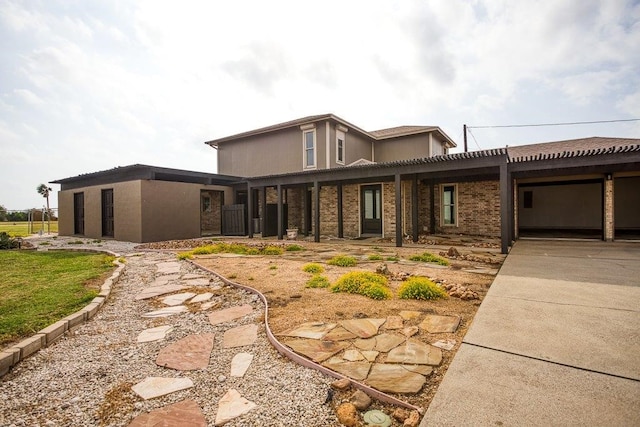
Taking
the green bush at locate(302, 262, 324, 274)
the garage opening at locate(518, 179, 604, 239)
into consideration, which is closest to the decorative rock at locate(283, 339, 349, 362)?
the green bush at locate(302, 262, 324, 274)

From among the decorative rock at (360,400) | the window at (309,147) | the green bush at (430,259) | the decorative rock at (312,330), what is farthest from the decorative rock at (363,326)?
the window at (309,147)

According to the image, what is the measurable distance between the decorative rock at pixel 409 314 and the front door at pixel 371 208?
10.5 metres

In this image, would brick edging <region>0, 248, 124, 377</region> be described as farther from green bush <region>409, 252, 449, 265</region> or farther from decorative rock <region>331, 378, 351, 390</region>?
green bush <region>409, 252, 449, 265</region>

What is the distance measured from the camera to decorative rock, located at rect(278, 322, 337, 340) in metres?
Result: 3.05

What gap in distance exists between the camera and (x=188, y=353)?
9.29ft

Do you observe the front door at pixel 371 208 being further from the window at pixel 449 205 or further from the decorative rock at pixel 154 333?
the decorative rock at pixel 154 333

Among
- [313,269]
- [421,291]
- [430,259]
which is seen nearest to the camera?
[421,291]

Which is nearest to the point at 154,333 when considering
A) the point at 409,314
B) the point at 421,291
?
the point at 409,314

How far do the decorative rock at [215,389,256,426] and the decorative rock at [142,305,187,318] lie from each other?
7.46ft

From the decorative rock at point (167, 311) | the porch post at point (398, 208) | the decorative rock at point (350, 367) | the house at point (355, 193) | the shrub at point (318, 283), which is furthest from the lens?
the house at point (355, 193)

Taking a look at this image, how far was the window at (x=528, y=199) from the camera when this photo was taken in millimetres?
16625

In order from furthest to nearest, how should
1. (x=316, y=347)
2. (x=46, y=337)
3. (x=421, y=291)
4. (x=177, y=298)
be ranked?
(x=177, y=298), (x=421, y=291), (x=46, y=337), (x=316, y=347)

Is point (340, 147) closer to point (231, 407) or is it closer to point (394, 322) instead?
point (394, 322)

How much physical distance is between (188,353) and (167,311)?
150 centimetres
